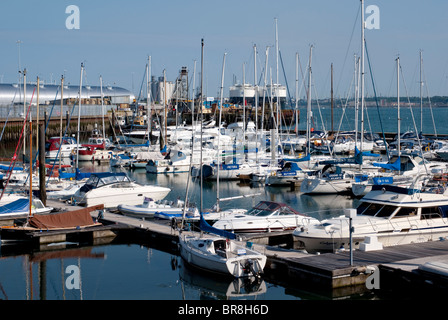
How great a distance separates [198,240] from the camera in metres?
22.6

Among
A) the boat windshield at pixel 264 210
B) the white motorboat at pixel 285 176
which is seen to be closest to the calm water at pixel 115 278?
the boat windshield at pixel 264 210

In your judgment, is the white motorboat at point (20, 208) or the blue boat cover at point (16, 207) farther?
the blue boat cover at point (16, 207)

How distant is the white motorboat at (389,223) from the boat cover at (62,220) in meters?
9.55

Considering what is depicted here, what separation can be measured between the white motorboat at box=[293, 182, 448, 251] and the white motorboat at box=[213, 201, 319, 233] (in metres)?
2.90

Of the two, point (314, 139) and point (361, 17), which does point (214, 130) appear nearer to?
point (314, 139)

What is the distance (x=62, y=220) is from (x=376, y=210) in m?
12.8

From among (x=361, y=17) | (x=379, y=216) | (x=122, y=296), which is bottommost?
(x=122, y=296)

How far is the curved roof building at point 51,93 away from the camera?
109 meters

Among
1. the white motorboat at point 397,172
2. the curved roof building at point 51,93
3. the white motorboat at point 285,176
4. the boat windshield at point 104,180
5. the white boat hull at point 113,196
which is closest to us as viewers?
the white boat hull at point 113,196

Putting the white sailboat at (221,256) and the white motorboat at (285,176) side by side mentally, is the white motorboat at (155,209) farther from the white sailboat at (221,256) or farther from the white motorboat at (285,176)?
the white motorboat at (285,176)

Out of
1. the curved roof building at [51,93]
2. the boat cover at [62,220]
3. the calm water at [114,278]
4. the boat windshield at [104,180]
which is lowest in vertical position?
the calm water at [114,278]

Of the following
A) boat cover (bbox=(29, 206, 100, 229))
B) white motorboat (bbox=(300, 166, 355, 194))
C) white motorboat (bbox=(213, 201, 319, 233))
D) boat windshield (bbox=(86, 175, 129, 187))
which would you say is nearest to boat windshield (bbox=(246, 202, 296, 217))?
white motorboat (bbox=(213, 201, 319, 233))
